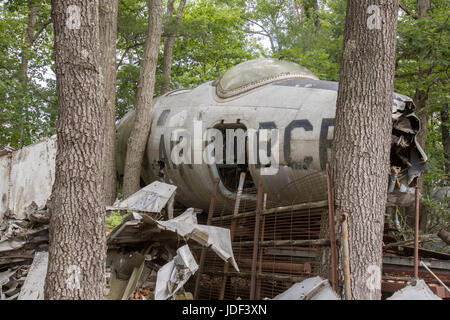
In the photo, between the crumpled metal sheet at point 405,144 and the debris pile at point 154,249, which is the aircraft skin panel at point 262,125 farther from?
the crumpled metal sheet at point 405,144

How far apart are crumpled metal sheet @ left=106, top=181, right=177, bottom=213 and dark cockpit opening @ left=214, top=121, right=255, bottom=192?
3.53 ft

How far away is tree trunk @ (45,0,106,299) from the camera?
14.2ft

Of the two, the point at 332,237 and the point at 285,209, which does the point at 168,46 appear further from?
the point at 332,237

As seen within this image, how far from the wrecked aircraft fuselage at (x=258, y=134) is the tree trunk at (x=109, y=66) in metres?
0.83

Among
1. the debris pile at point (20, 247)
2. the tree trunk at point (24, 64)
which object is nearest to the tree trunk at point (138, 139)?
the debris pile at point (20, 247)

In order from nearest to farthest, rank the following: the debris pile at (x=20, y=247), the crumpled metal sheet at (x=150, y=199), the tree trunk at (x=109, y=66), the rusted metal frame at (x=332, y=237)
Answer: the rusted metal frame at (x=332, y=237) → the debris pile at (x=20, y=247) → the crumpled metal sheet at (x=150, y=199) → the tree trunk at (x=109, y=66)

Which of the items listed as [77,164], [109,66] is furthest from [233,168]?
[77,164]

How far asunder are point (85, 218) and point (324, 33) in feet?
39.5

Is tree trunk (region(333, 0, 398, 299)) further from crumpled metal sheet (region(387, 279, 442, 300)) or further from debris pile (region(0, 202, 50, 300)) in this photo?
debris pile (region(0, 202, 50, 300))

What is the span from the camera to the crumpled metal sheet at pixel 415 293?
4199 millimetres

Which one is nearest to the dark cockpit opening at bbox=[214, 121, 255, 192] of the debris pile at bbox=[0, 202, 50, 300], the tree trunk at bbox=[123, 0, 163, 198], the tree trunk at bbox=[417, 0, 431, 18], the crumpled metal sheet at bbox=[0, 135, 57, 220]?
the tree trunk at bbox=[123, 0, 163, 198]

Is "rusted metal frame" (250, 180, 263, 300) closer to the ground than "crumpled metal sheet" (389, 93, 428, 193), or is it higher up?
closer to the ground

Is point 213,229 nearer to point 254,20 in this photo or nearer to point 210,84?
point 210,84

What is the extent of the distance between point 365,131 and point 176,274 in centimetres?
299
